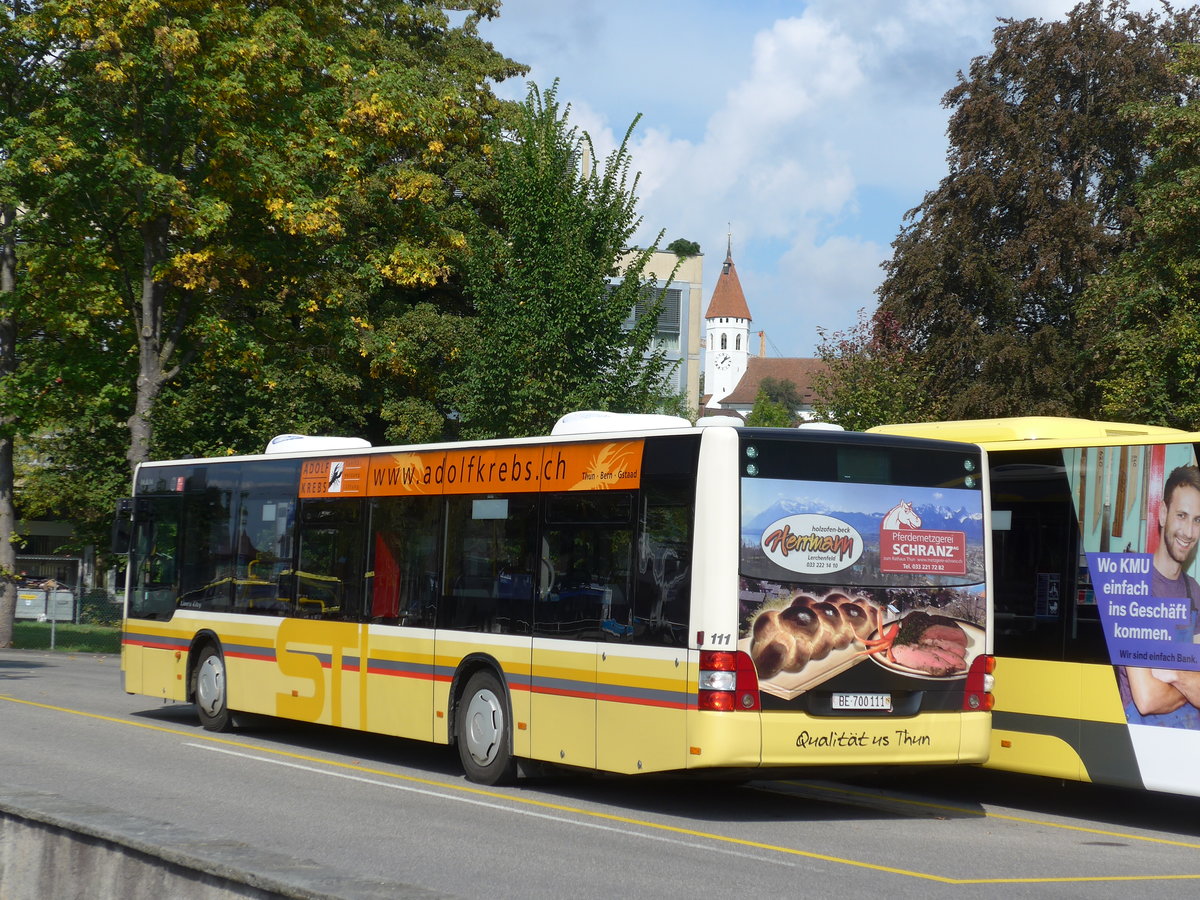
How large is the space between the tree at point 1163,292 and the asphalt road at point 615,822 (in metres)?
17.6

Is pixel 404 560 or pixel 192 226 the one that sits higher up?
pixel 192 226

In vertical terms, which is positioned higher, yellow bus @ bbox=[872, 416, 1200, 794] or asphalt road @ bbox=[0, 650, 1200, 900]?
yellow bus @ bbox=[872, 416, 1200, 794]

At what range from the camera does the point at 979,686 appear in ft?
38.0

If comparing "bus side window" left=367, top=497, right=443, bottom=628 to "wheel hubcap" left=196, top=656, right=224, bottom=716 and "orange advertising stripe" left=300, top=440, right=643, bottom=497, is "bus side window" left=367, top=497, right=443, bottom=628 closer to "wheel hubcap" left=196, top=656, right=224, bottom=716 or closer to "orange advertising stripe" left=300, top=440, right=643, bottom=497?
"orange advertising stripe" left=300, top=440, right=643, bottom=497

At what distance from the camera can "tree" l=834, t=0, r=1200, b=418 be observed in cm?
3972

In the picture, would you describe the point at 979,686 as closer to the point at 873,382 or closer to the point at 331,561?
the point at 331,561

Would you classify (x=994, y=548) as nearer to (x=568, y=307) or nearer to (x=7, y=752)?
(x=7, y=752)

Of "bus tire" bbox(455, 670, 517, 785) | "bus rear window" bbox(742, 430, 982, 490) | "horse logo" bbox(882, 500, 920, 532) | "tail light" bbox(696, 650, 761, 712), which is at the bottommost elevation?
"bus tire" bbox(455, 670, 517, 785)

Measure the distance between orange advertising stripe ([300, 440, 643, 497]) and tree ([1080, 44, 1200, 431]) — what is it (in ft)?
63.6

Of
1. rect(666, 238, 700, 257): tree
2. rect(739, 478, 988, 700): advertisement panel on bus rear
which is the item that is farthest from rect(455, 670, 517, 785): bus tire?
rect(666, 238, 700, 257): tree

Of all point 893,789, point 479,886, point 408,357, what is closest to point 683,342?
point 408,357

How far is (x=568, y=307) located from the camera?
2745cm

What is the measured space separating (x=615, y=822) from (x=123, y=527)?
10.4 metres

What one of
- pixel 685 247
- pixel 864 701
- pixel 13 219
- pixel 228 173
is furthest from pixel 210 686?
pixel 685 247
